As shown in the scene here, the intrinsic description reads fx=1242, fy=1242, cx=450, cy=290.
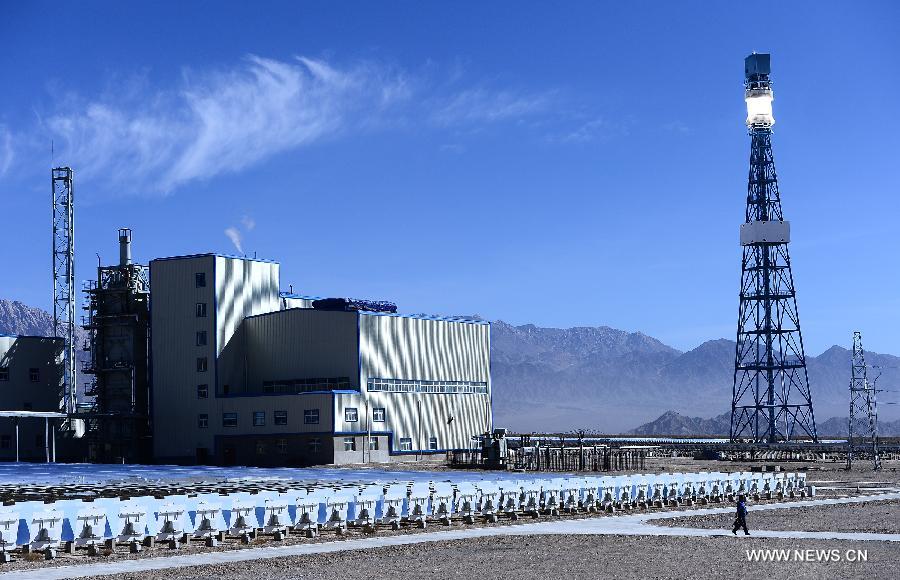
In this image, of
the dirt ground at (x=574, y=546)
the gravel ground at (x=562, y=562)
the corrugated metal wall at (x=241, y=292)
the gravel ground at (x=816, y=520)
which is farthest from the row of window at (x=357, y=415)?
the gravel ground at (x=562, y=562)

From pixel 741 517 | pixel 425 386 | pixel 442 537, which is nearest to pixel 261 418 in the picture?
pixel 425 386

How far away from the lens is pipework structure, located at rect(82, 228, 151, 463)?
9756 cm

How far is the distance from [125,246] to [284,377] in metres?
20.0

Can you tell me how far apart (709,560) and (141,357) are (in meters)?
77.0

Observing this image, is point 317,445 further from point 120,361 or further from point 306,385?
point 120,361

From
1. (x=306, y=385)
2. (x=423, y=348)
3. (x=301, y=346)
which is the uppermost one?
(x=301, y=346)

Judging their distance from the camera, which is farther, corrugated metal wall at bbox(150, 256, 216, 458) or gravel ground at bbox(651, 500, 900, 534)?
corrugated metal wall at bbox(150, 256, 216, 458)

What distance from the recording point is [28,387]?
10144 centimetres

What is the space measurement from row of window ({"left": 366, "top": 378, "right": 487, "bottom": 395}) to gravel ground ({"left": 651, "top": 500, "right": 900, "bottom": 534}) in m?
44.9

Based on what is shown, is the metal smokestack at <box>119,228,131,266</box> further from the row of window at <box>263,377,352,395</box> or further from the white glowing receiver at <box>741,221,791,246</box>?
the white glowing receiver at <box>741,221,791,246</box>

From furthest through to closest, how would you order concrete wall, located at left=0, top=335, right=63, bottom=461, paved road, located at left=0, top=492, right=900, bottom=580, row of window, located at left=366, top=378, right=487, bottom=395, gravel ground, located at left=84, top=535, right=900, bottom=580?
concrete wall, located at left=0, top=335, right=63, bottom=461, row of window, located at left=366, top=378, right=487, bottom=395, paved road, located at left=0, top=492, right=900, bottom=580, gravel ground, located at left=84, top=535, right=900, bottom=580

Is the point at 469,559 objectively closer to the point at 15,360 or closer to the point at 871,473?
the point at 871,473

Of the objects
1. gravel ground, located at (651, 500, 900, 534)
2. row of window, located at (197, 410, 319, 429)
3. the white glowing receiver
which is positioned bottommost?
gravel ground, located at (651, 500, 900, 534)

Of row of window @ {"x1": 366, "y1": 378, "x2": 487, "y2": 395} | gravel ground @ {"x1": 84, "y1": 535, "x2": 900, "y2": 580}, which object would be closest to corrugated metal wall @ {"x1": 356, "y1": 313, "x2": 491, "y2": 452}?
row of window @ {"x1": 366, "y1": 378, "x2": 487, "y2": 395}
